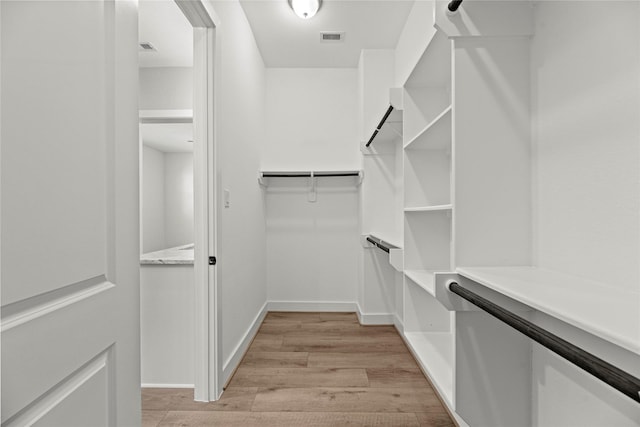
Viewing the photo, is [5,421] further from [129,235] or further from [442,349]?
[442,349]

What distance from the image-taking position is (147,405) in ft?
6.46

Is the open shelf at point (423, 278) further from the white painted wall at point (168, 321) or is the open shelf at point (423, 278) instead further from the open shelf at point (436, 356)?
the white painted wall at point (168, 321)

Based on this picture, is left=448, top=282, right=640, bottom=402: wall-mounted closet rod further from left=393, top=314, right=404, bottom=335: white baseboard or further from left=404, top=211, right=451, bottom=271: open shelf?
left=393, top=314, right=404, bottom=335: white baseboard

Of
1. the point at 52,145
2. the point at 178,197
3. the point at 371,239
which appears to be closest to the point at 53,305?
the point at 52,145

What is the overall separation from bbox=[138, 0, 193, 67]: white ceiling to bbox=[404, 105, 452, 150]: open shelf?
1.80 m

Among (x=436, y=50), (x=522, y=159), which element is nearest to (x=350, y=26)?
(x=436, y=50)

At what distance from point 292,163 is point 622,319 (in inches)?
130

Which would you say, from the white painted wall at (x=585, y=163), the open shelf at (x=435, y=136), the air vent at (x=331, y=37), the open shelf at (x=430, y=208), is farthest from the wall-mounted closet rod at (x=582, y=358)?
the air vent at (x=331, y=37)

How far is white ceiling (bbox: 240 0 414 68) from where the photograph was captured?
2.64m

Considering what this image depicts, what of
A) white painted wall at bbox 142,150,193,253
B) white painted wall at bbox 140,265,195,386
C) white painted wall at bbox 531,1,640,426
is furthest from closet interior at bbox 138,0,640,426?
white painted wall at bbox 142,150,193,253

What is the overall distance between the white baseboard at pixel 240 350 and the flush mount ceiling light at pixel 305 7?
8.12 feet

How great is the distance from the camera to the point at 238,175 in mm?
2582

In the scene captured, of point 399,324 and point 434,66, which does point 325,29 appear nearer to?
point 434,66

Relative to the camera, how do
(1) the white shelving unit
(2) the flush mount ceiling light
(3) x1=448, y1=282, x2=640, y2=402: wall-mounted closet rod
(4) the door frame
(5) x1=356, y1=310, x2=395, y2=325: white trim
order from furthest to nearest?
(5) x1=356, y1=310, x2=395, y2=325: white trim
(2) the flush mount ceiling light
(4) the door frame
(1) the white shelving unit
(3) x1=448, y1=282, x2=640, y2=402: wall-mounted closet rod
